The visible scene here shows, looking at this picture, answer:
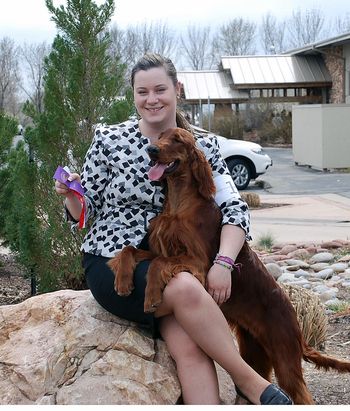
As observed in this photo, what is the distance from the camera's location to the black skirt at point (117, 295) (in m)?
3.20

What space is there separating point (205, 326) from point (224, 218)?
0.55 m

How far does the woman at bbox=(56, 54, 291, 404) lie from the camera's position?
3.08 m

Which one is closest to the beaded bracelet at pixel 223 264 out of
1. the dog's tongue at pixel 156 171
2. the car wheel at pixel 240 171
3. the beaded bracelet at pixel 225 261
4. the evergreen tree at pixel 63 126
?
the beaded bracelet at pixel 225 261

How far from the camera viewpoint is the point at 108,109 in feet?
20.0

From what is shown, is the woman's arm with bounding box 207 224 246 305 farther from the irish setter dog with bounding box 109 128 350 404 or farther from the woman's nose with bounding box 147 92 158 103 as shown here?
the woman's nose with bounding box 147 92 158 103

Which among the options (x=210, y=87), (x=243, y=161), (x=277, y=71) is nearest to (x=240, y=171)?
(x=243, y=161)

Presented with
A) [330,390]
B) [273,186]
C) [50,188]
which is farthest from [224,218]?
[273,186]

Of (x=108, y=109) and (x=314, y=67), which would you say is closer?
(x=108, y=109)

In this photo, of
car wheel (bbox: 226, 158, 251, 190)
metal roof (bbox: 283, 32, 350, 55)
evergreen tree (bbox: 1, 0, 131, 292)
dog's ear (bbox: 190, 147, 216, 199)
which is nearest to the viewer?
dog's ear (bbox: 190, 147, 216, 199)

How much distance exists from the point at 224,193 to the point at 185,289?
623mm

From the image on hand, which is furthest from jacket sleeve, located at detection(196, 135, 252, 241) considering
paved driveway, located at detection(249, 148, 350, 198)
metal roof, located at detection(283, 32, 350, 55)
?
metal roof, located at detection(283, 32, 350, 55)

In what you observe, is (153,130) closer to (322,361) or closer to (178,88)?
(178,88)

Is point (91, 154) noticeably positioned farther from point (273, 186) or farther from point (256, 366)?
point (273, 186)

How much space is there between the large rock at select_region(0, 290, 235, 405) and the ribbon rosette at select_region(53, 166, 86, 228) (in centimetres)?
42
